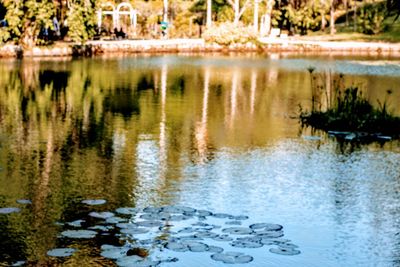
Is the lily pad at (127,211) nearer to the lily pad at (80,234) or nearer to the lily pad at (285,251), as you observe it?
the lily pad at (80,234)

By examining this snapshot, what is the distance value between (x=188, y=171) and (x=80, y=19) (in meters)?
32.1

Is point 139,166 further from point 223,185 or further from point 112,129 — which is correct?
point 112,129

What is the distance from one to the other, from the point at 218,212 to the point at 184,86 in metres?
18.7

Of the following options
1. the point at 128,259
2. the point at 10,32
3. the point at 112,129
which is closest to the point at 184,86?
the point at 112,129

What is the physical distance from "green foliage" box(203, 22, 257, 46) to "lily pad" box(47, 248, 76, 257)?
4391cm

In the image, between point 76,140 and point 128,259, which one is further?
point 76,140

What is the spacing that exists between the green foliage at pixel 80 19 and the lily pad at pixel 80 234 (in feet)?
116

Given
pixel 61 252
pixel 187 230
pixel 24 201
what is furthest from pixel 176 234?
pixel 24 201

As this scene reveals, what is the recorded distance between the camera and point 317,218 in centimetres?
1100

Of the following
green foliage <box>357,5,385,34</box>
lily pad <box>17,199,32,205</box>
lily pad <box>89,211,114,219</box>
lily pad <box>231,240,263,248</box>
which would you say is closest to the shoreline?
green foliage <box>357,5,385,34</box>

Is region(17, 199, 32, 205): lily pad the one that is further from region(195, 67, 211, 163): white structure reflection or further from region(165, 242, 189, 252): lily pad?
region(195, 67, 211, 163): white structure reflection

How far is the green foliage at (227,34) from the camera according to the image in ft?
172

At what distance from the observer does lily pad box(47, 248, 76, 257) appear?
903 centimetres

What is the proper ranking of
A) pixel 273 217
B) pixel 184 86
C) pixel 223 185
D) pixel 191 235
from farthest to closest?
pixel 184 86
pixel 223 185
pixel 273 217
pixel 191 235
